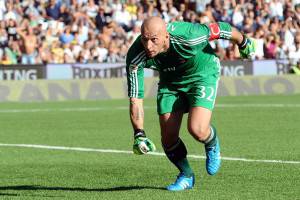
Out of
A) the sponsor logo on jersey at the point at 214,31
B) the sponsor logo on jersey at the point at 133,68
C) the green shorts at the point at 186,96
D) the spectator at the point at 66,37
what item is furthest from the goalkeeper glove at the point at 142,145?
the spectator at the point at 66,37

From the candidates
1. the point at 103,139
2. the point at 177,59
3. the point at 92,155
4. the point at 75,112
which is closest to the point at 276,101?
the point at 75,112

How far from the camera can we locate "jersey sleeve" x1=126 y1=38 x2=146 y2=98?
31.4ft

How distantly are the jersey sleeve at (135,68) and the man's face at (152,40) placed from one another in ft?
0.78

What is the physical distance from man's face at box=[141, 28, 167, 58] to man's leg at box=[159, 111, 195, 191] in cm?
102

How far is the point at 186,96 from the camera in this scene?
33.4ft

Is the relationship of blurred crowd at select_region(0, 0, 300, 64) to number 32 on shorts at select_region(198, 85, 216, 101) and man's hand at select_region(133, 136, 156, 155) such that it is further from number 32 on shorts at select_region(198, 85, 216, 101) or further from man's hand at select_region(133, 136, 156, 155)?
man's hand at select_region(133, 136, 156, 155)

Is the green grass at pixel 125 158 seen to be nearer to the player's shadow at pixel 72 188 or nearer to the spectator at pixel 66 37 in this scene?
the player's shadow at pixel 72 188

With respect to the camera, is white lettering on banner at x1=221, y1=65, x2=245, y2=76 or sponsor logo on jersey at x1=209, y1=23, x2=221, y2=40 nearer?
sponsor logo on jersey at x1=209, y1=23, x2=221, y2=40

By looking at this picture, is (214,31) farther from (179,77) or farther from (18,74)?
(18,74)

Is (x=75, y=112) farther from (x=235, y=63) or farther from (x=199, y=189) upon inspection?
(x=199, y=189)

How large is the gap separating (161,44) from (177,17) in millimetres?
23000

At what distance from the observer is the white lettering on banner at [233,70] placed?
30.0m

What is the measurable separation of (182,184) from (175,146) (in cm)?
42

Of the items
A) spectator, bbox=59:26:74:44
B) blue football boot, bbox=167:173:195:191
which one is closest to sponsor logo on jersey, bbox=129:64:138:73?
blue football boot, bbox=167:173:195:191
